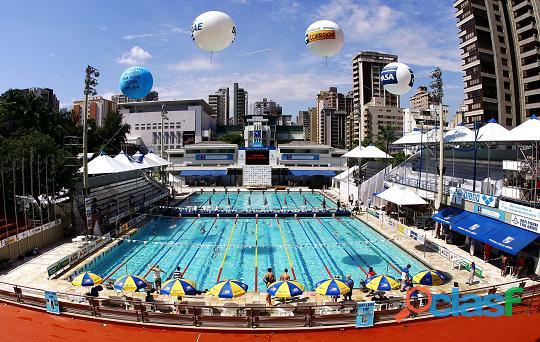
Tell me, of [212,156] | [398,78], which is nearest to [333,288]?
[398,78]

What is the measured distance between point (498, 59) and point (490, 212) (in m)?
50.8

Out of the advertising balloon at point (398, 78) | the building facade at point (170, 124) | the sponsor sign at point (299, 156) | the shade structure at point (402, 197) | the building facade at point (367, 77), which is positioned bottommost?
the shade structure at point (402, 197)

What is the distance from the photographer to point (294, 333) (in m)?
12.1

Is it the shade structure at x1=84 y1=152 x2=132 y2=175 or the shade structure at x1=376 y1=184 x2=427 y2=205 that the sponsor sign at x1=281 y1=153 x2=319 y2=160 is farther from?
the shade structure at x1=376 y1=184 x2=427 y2=205

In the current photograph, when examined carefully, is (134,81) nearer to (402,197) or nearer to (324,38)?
(324,38)

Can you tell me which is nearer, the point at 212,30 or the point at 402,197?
the point at 212,30

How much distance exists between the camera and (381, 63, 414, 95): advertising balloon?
23656 millimetres

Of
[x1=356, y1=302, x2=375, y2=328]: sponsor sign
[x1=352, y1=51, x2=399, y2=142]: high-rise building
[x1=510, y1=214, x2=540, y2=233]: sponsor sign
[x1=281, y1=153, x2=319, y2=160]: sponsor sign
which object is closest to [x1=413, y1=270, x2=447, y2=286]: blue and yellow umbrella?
[x1=510, y1=214, x2=540, y2=233]: sponsor sign

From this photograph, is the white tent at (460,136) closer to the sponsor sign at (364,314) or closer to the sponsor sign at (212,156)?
the sponsor sign at (364,314)

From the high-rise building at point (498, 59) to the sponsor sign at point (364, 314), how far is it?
190 feet

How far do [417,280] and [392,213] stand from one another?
61.7 ft

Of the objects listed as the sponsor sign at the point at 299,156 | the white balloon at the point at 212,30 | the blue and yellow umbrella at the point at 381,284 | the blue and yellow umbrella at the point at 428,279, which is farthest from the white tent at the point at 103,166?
the sponsor sign at the point at 299,156

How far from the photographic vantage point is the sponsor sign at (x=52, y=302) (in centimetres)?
1334

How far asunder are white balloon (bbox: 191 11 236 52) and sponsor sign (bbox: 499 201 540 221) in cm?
1670
